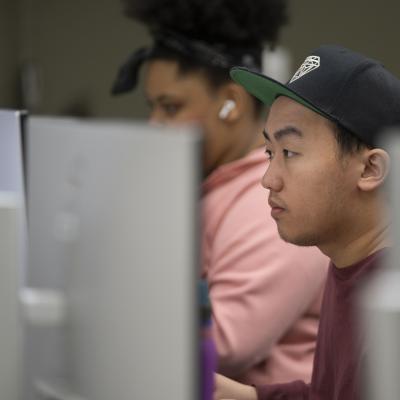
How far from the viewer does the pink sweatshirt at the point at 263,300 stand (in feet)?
6.22

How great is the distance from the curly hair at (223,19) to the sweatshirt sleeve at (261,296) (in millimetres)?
636

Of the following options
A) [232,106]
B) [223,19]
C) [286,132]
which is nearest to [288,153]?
[286,132]

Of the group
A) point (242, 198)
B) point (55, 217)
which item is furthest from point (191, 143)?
point (242, 198)

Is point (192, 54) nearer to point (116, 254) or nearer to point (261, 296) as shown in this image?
point (261, 296)

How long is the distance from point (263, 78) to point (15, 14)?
14.1 ft

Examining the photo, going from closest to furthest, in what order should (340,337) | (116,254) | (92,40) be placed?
1. (116,254)
2. (340,337)
3. (92,40)

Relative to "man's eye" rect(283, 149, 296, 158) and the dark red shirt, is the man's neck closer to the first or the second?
the dark red shirt

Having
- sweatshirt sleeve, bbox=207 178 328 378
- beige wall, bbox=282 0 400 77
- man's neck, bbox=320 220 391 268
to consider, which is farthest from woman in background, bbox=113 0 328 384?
beige wall, bbox=282 0 400 77

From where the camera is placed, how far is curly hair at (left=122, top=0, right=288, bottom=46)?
2426 mm

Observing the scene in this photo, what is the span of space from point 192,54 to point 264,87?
894 mm

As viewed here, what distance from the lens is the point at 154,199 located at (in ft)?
3.13

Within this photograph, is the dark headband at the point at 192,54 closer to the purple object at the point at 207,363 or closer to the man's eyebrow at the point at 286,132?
the man's eyebrow at the point at 286,132

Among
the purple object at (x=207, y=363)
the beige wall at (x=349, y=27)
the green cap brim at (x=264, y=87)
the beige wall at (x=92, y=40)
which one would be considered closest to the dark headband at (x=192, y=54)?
the green cap brim at (x=264, y=87)

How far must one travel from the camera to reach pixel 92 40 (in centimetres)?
520
